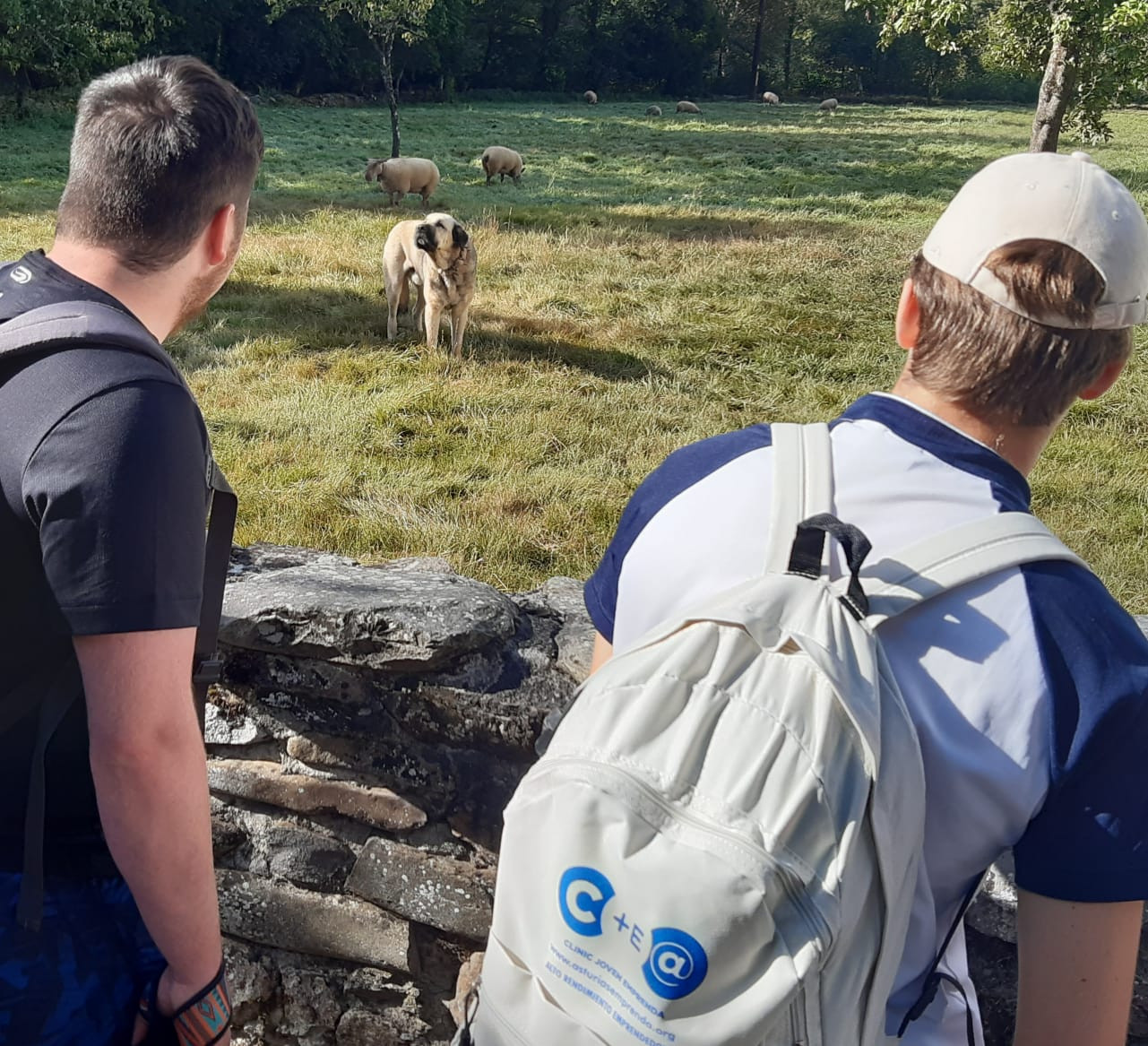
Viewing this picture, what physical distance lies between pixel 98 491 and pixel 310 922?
1.61m

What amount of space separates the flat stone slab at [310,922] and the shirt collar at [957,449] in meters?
1.74

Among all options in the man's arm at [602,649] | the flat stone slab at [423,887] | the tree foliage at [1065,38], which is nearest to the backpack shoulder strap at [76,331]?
the man's arm at [602,649]

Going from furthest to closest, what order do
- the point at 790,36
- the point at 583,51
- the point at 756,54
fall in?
the point at 790,36, the point at 756,54, the point at 583,51

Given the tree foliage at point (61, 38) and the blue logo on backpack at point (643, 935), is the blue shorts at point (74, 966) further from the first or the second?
the tree foliage at point (61, 38)

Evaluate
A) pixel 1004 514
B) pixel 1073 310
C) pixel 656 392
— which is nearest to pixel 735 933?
pixel 1004 514

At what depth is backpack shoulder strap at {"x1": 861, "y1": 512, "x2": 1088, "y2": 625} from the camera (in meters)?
1.13

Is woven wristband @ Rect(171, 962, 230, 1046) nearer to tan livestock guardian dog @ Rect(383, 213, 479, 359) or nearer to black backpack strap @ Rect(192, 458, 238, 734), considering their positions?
black backpack strap @ Rect(192, 458, 238, 734)

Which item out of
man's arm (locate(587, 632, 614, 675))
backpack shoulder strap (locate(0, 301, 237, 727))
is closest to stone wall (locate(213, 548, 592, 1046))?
man's arm (locate(587, 632, 614, 675))

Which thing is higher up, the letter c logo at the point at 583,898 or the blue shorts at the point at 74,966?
the letter c logo at the point at 583,898

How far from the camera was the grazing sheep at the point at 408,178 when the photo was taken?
713 inches

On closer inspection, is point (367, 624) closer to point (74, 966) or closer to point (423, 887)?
point (423, 887)

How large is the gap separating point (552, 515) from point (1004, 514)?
4304 millimetres

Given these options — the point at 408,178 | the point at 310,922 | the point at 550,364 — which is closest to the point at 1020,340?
the point at 310,922

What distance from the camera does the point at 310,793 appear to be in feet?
8.23
